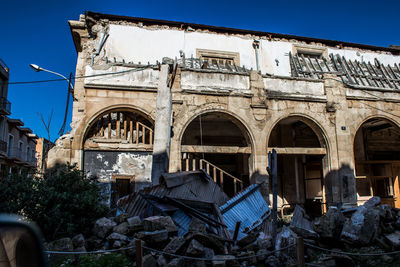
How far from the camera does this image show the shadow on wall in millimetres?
12750

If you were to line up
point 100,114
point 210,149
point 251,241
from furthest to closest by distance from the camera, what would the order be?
point 210,149 → point 100,114 → point 251,241

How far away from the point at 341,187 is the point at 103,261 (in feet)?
33.6

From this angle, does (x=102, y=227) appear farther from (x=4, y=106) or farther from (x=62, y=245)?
(x=4, y=106)

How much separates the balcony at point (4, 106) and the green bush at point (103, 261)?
2640 centimetres

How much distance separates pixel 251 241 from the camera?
24.8 feet

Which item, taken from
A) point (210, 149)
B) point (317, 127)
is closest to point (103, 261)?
point (210, 149)

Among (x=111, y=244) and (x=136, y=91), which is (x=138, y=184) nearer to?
(x=136, y=91)

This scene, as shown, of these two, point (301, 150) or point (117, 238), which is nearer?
point (117, 238)

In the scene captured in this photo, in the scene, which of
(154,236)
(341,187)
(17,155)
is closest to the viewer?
(154,236)

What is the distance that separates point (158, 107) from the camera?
38.7 feet

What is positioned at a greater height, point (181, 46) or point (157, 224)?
point (181, 46)

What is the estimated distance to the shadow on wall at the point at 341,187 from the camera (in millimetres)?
12750

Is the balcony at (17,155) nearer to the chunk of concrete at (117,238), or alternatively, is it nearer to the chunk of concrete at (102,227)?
the chunk of concrete at (102,227)

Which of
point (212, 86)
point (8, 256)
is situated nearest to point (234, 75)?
point (212, 86)
